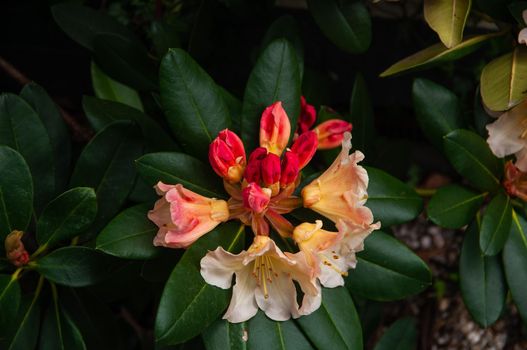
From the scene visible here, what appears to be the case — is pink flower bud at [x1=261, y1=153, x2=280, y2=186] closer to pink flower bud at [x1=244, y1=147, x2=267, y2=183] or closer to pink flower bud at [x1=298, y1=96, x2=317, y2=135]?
pink flower bud at [x1=244, y1=147, x2=267, y2=183]

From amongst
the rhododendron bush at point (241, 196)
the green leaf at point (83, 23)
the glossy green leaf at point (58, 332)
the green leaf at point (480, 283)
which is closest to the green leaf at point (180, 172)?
the rhododendron bush at point (241, 196)

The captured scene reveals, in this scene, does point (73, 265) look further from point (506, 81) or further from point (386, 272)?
point (506, 81)

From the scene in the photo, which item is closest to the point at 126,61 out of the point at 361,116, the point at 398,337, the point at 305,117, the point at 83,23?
the point at 83,23

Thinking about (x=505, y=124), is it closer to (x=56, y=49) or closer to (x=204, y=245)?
(x=204, y=245)

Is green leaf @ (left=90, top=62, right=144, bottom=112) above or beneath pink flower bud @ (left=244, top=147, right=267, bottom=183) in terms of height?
beneath

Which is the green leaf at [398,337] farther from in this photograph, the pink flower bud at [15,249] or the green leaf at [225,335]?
the pink flower bud at [15,249]

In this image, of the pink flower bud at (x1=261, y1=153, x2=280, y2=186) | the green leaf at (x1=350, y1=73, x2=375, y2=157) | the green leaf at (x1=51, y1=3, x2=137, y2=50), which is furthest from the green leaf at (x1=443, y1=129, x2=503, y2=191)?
the green leaf at (x1=51, y1=3, x2=137, y2=50)
